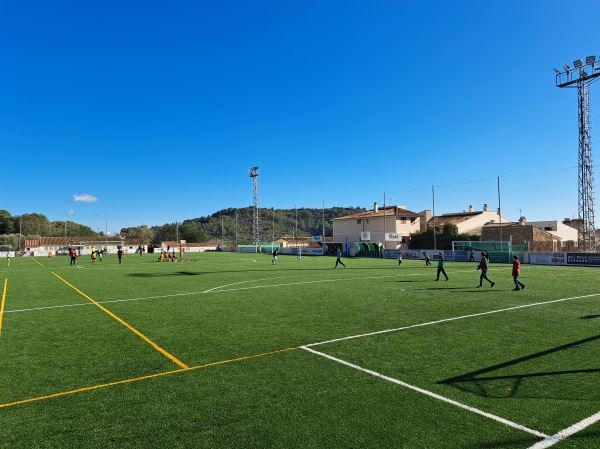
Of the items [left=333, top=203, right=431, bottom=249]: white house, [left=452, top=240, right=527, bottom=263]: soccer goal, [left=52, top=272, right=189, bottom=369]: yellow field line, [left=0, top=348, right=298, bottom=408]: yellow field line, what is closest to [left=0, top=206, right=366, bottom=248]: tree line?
[left=333, top=203, right=431, bottom=249]: white house

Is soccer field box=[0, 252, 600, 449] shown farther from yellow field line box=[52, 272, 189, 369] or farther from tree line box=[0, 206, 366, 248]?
tree line box=[0, 206, 366, 248]

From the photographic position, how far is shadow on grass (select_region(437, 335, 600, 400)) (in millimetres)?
6367

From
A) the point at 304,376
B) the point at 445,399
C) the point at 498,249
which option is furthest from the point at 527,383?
the point at 498,249

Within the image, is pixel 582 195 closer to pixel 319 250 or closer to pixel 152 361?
pixel 319 250

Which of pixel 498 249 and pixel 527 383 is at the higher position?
pixel 498 249

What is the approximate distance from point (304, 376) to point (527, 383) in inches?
149

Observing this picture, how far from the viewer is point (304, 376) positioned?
7391mm

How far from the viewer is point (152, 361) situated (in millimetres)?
8453

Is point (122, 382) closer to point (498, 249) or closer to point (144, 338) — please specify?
point (144, 338)

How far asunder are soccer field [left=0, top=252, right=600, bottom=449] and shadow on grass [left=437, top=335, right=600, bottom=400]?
1.4 inches

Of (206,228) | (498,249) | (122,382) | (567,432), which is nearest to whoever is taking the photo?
(567,432)

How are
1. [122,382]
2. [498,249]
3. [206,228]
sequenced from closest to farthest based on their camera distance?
[122,382], [498,249], [206,228]

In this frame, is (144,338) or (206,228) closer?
(144,338)


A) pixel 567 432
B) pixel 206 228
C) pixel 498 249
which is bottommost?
pixel 567 432
